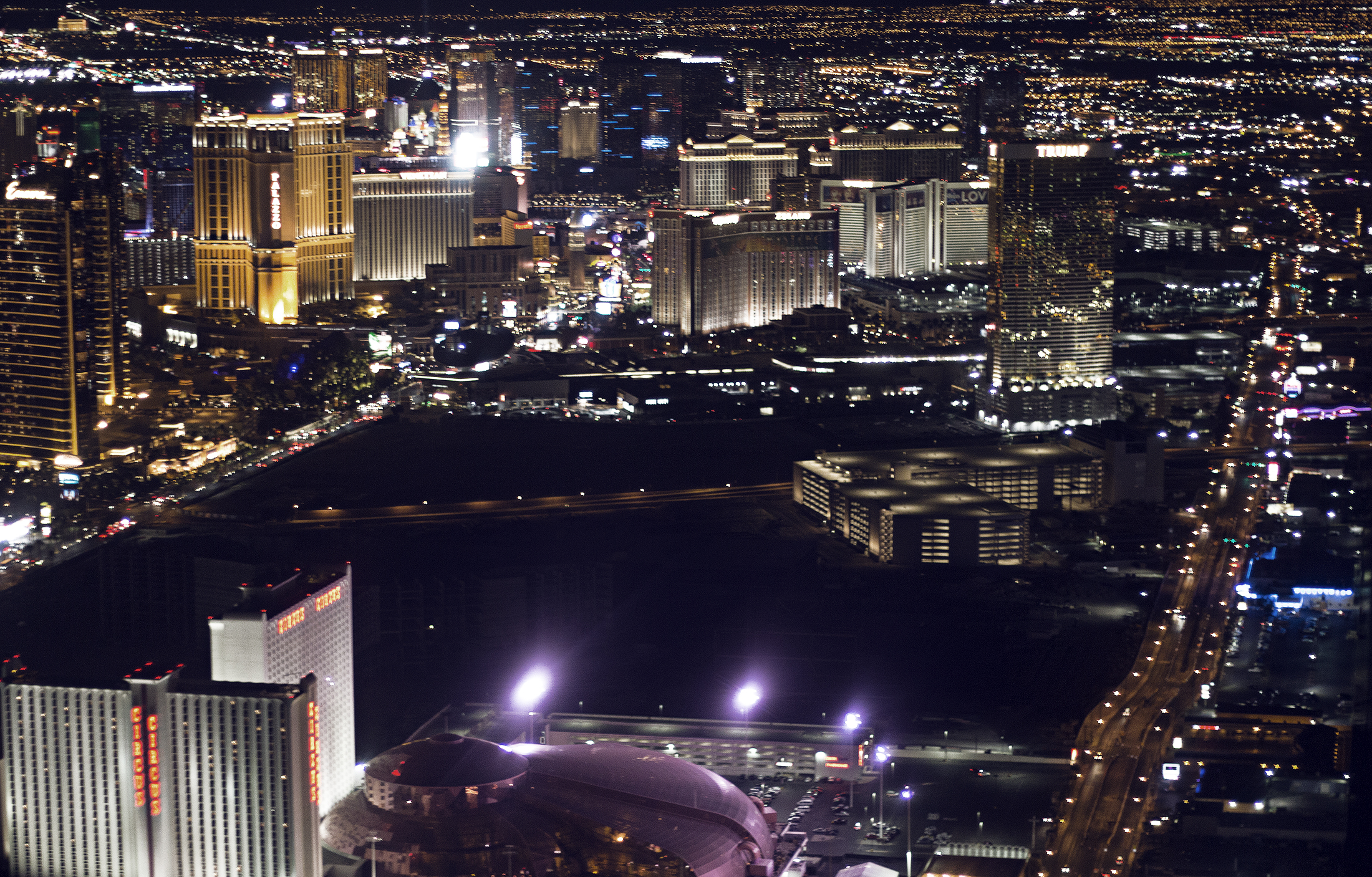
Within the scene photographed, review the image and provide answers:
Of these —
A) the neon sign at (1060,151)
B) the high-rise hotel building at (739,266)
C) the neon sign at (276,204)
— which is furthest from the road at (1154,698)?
the neon sign at (276,204)

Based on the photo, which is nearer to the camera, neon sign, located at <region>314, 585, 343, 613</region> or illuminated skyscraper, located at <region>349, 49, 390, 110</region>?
neon sign, located at <region>314, 585, 343, 613</region>

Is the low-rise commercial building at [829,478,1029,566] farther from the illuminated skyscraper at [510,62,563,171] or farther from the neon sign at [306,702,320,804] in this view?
the illuminated skyscraper at [510,62,563,171]

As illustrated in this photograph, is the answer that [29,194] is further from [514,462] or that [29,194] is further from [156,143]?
[156,143]

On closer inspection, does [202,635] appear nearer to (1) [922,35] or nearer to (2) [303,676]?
(2) [303,676]

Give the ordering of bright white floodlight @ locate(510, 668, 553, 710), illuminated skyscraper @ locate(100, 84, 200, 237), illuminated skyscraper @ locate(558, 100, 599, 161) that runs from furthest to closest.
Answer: illuminated skyscraper @ locate(558, 100, 599, 161), illuminated skyscraper @ locate(100, 84, 200, 237), bright white floodlight @ locate(510, 668, 553, 710)

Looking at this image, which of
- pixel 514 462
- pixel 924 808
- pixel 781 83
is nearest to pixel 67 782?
pixel 924 808

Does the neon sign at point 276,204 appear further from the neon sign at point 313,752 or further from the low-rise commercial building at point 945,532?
the neon sign at point 313,752

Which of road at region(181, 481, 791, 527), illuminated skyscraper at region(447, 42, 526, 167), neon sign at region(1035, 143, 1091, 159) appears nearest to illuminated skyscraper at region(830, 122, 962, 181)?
illuminated skyscraper at region(447, 42, 526, 167)
